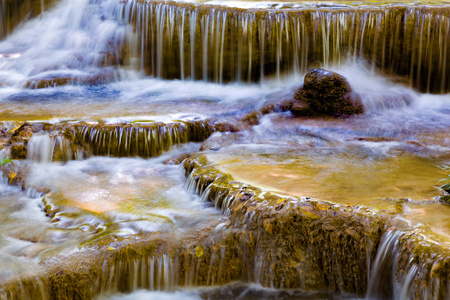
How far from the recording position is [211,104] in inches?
356

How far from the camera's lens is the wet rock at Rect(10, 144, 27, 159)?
726 cm

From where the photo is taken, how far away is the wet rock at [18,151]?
7.26 meters

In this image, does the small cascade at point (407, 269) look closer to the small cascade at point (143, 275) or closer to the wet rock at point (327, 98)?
the small cascade at point (143, 275)

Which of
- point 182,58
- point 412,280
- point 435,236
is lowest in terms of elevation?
point 412,280

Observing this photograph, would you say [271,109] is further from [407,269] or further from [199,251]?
[407,269]

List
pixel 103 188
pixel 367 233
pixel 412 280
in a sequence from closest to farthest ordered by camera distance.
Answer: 1. pixel 412 280
2. pixel 367 233
3. pixel 103 188

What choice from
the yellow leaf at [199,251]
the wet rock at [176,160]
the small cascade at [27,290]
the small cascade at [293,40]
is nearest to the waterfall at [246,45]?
the small cascade at [293,40]

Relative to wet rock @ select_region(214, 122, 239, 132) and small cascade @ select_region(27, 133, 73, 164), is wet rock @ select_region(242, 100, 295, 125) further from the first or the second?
small cascade @ select_region(27, 133, 73, 164)

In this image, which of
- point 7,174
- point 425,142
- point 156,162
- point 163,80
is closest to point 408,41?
point 425,142

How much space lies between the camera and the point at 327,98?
27.9ft

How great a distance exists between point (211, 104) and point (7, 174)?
3.42 m

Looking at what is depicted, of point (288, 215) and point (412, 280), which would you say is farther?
point (288, 215)

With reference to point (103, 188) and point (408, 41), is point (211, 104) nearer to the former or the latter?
point (103, 188)

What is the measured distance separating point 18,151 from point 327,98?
449 centimetres
